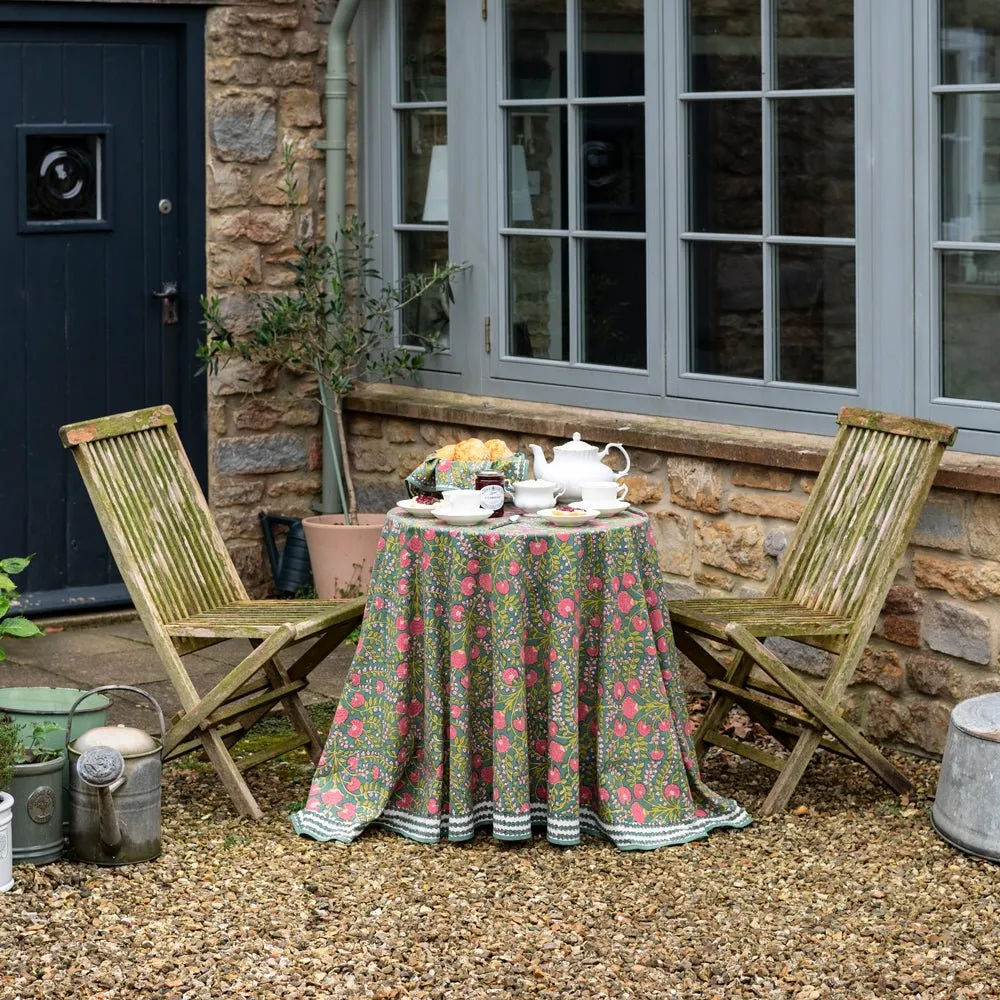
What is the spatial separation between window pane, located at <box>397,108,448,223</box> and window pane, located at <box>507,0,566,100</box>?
1.64 feet

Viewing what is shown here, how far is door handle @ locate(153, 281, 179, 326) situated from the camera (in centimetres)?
747

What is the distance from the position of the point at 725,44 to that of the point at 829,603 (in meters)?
1.95

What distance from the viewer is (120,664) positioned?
678 cm

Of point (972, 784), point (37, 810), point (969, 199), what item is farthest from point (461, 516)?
point (969, 199)

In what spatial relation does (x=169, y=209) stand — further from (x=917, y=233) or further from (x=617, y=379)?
(x=917, y=233)

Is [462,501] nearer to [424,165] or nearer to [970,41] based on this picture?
[970,41]

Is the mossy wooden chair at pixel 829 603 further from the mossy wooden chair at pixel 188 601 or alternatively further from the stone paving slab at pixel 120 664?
the stone paving slab at pixel 120 664

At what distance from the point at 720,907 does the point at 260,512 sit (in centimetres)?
377

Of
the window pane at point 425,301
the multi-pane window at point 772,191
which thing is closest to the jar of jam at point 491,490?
the multi-pane window at point 772,191

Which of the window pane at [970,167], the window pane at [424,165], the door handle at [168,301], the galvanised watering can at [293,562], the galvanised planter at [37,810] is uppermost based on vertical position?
the window pane at [424,165]

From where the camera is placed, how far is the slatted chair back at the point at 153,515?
5.23 metres

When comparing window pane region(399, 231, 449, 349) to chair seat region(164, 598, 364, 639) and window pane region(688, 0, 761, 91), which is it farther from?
chair seat region(164, 598, 364, 639)

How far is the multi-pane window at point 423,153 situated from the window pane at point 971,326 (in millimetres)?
2428

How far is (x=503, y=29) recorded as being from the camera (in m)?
7.01
